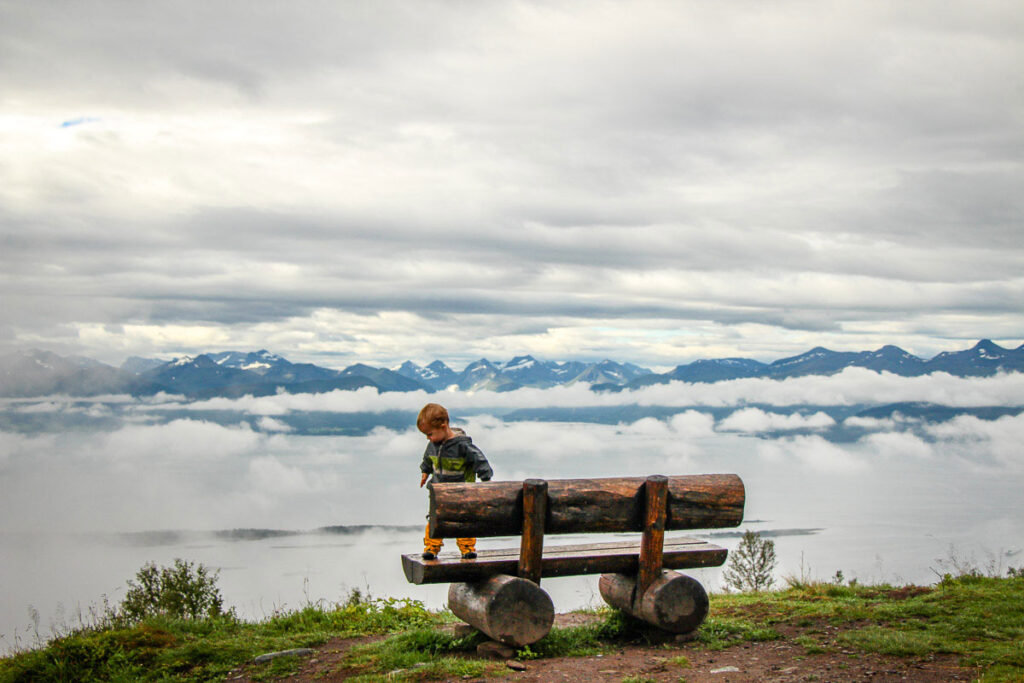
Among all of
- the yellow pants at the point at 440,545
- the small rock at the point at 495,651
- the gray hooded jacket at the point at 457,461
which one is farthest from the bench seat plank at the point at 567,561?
the gray hooded jacket at the point at 457,461

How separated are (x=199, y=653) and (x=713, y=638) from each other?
5499mm

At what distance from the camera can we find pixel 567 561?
28.2 ft

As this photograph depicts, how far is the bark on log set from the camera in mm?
7926

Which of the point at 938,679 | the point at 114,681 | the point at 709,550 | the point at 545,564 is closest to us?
the point at 938,679

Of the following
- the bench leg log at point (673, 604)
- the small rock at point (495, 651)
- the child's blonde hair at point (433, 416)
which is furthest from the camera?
the child's blonde hair at point (433, 416)

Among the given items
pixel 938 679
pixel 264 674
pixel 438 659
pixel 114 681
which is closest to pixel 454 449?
pixel 438 659

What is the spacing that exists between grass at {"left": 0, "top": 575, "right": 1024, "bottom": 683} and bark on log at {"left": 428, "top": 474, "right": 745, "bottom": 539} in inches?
48.9

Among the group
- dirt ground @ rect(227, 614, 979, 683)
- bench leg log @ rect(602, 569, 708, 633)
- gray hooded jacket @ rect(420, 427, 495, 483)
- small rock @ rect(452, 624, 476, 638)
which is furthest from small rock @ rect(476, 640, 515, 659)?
gray hooded jacket @ rect(420, 427, 495, 483)

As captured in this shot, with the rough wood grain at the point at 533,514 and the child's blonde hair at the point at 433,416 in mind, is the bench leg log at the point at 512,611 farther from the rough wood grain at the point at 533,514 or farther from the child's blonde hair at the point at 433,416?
the child's blonde hair at the point at 433,416

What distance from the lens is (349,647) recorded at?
8992 mm

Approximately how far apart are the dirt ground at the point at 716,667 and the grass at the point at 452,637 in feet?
0.45

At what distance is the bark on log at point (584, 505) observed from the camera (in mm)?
7926

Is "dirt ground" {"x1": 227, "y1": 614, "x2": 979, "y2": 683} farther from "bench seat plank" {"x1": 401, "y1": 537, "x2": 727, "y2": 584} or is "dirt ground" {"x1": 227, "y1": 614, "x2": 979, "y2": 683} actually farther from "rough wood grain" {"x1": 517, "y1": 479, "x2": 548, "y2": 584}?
"rough wood grain" {"x1": 517, "y1": 479, "x2": 548, "y2": 584}

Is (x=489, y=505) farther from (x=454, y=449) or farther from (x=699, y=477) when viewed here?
(x=699, y=477)
